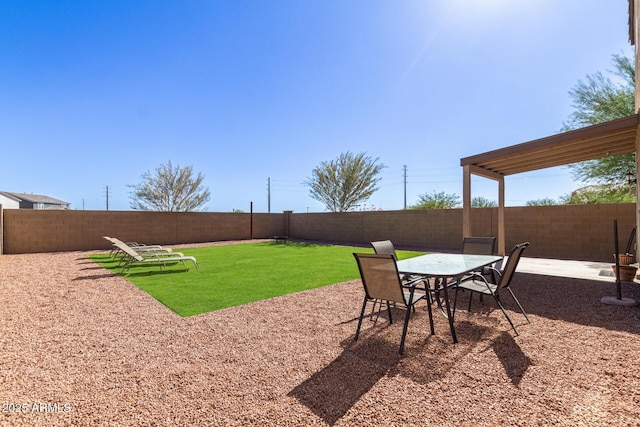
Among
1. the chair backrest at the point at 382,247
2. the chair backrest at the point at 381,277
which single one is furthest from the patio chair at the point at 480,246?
the chair backrest at the point at 381,277

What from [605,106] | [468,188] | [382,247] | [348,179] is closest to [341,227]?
[348,179]

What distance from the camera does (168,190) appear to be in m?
25.7

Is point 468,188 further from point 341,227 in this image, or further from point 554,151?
point 341,227

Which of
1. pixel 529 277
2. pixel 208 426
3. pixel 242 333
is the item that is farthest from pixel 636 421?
pixel 529 277

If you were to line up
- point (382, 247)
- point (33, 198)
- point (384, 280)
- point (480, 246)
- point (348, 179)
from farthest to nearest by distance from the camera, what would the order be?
point (33, 198) < point (348, 179) < point (480, 246) < point (382, 247) < point (384, 280)

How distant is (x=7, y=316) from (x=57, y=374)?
260cm

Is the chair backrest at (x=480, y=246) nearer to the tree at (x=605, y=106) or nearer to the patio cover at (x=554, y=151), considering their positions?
the patio cover at (x=554, y=151)

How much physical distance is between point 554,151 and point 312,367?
22.5 ft

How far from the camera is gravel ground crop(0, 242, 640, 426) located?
1879mm

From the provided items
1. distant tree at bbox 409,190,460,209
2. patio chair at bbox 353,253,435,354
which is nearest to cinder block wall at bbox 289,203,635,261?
patio chair at bbox 353,253,435,354

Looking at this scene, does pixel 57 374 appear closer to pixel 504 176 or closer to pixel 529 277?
pixel 529 277

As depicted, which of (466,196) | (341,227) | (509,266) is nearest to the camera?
(509,266)

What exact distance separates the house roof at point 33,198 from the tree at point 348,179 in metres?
37.7

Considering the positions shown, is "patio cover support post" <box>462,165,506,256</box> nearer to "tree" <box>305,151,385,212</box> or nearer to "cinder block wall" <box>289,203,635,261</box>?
"cinder block wall" <box>289,203,635,261</box>
